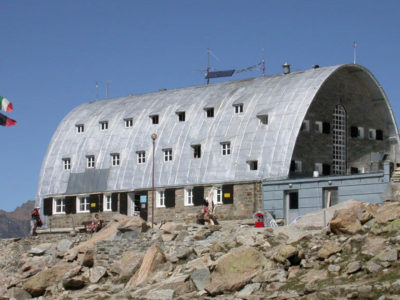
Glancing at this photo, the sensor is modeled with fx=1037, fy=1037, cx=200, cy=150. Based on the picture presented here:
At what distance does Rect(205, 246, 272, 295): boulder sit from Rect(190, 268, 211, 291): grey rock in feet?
2.11

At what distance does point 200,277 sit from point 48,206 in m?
35.5

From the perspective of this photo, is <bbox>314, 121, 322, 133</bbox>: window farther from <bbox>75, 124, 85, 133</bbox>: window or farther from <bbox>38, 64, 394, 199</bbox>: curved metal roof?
<bbox>75, 124, 85, 133</bbox>: window

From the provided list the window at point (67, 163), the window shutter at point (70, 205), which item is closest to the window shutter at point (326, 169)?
the window shutter at point (70, 205)

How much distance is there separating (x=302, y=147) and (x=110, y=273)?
813 inches

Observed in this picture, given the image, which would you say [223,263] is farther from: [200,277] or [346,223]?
[346,223]

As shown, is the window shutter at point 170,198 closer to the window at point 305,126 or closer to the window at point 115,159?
the window at point 115,159

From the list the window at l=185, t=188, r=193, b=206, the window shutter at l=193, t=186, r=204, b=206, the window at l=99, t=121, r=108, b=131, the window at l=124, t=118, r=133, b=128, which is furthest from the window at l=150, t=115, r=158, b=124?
the window shutter at l=193, t=186, r=204, b=206

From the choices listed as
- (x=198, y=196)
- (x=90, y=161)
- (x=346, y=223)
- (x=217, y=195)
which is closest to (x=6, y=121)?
(x=90, y=161)

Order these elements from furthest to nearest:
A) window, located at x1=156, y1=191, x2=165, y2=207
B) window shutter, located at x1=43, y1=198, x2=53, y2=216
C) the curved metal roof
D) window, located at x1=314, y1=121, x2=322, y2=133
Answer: window shutter, located at x1=43, y1=198, x2=53, y2=216
window, located at x1=156, y1=191, x2=165, y2=207
window, located at x1=314, y1=121, x2=322, y2=133
the curved metal roof

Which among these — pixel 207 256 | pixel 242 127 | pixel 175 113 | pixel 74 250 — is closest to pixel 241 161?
pixel 242 127

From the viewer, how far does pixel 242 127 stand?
73.6 m

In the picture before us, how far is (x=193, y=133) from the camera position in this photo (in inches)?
3012

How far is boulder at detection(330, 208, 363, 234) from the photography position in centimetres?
4928

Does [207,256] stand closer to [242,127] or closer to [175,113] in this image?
[242,127]
